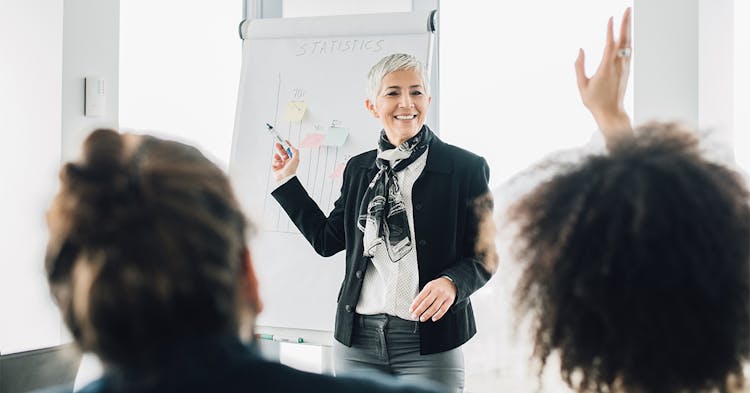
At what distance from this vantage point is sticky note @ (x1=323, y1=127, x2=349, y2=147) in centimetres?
260

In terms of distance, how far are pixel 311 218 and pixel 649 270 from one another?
1475 mm

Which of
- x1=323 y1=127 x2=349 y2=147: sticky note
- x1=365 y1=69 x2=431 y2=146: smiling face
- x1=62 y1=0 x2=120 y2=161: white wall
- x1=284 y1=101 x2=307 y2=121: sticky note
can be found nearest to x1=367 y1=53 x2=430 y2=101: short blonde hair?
x1=365 y1=69 x2=431 y2=146: smiling face

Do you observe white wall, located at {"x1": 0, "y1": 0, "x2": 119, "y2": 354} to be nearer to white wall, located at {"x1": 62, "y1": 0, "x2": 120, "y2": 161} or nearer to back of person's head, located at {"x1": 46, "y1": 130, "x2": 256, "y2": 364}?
white wall, located at {"x1": 62, "y1": 0, "x2": 120, "y2": 161}

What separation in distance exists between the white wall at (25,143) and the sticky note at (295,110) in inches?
35.5

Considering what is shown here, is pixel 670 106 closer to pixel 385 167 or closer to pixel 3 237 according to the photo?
pixel 385 167

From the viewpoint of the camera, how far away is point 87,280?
0.67 metres

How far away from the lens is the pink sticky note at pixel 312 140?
2.65 meters

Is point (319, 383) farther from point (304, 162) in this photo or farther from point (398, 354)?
point (304, 162)

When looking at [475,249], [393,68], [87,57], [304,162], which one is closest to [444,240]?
[475,249]

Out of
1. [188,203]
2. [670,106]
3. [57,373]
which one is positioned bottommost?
[57,373]

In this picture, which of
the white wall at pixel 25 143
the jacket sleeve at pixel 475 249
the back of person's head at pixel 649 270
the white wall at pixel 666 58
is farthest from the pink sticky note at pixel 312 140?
the back of person's head at pixel 649 270

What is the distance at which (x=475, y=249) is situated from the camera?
195 centimetres

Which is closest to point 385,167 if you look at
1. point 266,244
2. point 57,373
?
point 266,244

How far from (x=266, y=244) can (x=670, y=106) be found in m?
1.60
